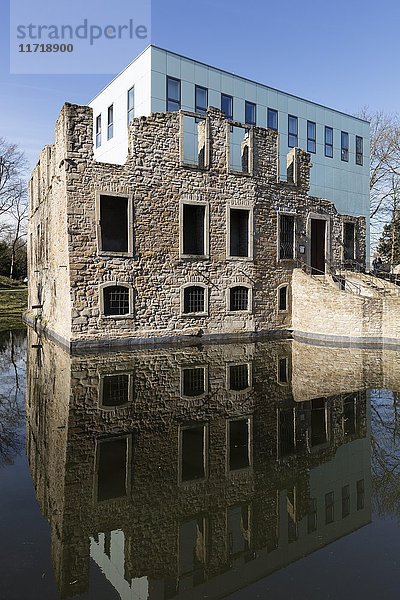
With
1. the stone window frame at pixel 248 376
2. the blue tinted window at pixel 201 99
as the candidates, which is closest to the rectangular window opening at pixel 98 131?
the blue tinted window at pixel 201 99

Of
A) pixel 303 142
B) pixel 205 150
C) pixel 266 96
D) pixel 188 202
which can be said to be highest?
pixel 266 96

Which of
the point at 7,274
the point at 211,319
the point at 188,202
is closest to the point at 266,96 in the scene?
the point at 188,202

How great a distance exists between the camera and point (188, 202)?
763 inches

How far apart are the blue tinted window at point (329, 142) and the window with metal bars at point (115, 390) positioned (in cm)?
2708

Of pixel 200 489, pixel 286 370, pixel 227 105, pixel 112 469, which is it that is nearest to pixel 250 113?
pixel 227 105

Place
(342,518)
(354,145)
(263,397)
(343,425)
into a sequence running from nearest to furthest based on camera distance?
(342,518) → (343,425) → (263,397) → (354,145)

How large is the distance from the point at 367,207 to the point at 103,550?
3609 centimetres

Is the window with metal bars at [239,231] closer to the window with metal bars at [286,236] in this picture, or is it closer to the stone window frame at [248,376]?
the window with metal bars at [286,236]

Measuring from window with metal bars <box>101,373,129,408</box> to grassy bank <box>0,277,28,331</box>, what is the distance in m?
15.3

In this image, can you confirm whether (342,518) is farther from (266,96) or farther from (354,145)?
(354,145)

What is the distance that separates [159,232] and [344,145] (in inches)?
867

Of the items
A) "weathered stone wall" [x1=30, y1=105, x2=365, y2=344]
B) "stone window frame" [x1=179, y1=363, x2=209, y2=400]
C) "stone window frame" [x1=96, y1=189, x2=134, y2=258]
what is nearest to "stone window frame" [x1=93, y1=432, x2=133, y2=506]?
"stone window frame" [x1=179, y1=363, x2=209, y2=400]

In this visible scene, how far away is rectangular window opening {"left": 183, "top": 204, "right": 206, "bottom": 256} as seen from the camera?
2080 cm

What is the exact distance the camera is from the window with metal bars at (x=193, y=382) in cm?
1068
